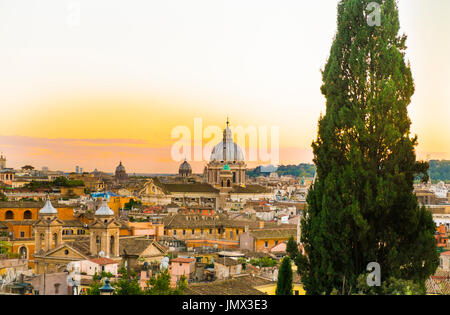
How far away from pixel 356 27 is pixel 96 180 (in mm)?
24433

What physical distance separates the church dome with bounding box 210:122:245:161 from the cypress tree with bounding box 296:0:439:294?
97.2ft

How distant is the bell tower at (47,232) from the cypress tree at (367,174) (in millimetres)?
5800

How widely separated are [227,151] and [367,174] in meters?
30.3

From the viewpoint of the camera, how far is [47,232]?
9.18 meters

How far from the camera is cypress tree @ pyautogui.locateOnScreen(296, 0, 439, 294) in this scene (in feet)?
12.7

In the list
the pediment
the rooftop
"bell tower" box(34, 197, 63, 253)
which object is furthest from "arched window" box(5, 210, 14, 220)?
the rooftop

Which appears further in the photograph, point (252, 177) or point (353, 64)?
point (252, 177)

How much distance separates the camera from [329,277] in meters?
3.90

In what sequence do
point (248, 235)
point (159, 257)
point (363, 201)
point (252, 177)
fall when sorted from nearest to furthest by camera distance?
point (363, 201) → point (159, 257) → point (248, 235) → point (252, 177)

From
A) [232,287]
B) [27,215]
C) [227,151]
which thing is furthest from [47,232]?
[227,151]

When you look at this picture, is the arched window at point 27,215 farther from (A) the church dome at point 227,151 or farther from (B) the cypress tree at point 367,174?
(A) the church dome at point 227,151
